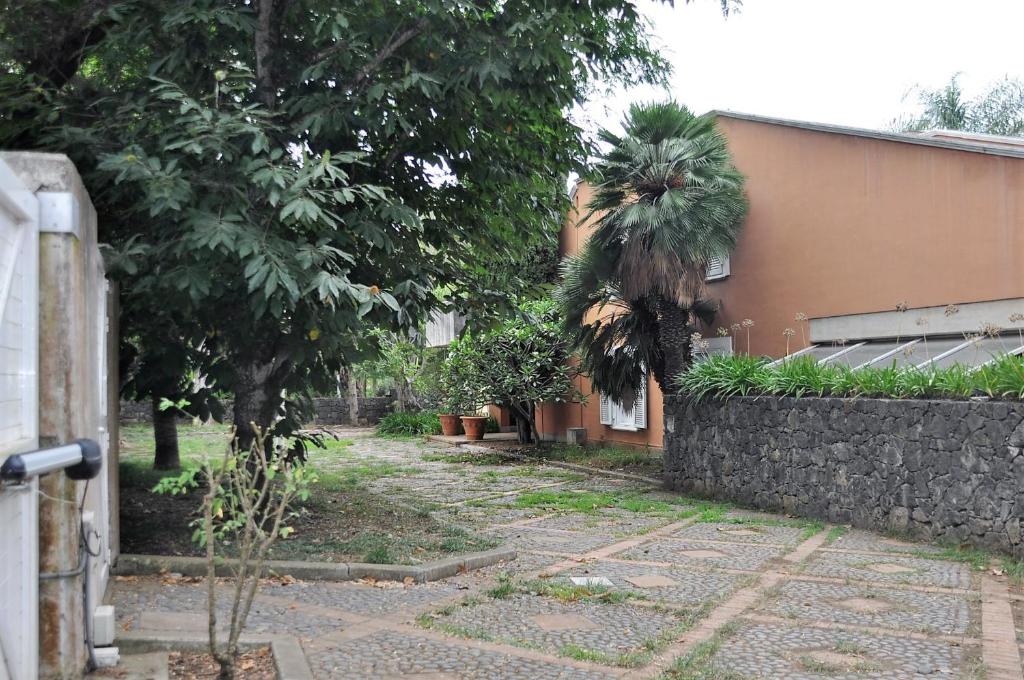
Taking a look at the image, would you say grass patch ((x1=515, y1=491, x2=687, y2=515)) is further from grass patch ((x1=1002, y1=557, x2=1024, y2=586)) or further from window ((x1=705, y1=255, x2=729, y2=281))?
window ((x1=705, y1=255, x2=729, y2=281))

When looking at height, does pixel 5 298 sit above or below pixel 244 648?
above

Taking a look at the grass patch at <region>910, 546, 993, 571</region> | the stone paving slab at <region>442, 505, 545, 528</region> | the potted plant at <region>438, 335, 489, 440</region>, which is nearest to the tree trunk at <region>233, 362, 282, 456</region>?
the stone paving slab at <region>442, 505, 545, 528</region>

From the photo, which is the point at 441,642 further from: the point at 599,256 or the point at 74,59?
the point at 599,256

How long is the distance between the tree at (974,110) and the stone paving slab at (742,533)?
24.2 metres

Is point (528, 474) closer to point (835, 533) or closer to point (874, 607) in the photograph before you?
point (835, 533)

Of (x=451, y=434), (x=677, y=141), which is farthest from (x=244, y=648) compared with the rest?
(x=451, y=434)

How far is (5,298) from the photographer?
11.0ft

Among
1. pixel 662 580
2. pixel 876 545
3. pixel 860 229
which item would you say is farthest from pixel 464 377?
pixel 662 580

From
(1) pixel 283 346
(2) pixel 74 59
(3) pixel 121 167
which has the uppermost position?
(2) pixel 74 59

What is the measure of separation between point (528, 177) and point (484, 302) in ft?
4.64

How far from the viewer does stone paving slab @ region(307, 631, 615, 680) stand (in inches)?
192

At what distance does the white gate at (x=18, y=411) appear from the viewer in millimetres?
3389

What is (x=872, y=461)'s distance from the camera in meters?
9.66

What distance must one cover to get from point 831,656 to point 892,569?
2790 mm
